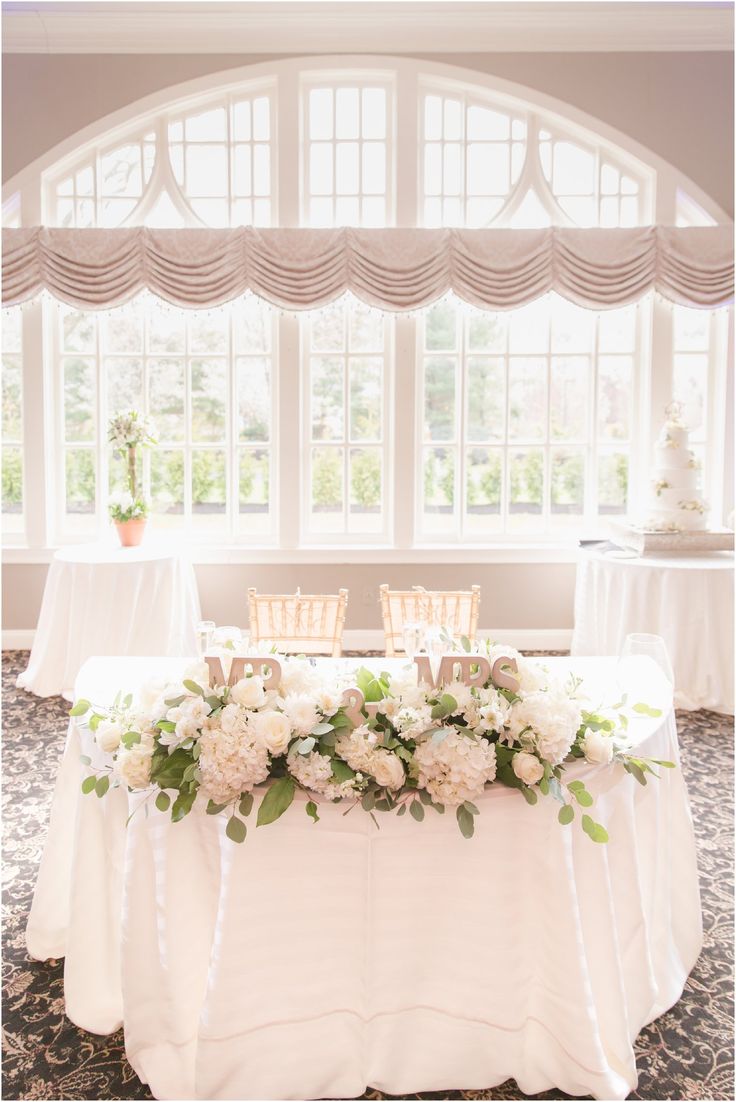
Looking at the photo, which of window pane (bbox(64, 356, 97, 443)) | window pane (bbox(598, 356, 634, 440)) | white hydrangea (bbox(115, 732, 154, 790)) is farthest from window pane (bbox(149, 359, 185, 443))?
white hydrangea (bbox(115, 732, 154, 790))

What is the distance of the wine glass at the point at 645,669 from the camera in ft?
6.89

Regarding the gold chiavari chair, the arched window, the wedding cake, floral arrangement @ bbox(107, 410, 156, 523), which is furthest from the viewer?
the arched window

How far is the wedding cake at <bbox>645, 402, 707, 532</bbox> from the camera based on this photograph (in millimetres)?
5160

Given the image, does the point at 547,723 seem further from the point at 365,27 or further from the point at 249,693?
the point at 365,27

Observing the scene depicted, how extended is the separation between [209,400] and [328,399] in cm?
86

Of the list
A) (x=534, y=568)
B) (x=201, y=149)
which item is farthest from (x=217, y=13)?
(x=534, y=568)

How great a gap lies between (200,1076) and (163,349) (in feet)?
16.6

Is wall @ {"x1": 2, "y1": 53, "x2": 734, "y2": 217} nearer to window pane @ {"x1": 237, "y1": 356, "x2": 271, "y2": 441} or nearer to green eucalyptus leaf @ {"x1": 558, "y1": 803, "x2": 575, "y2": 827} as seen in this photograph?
window pane @ {"x1": 237, "y1": 356, "x2": 271, "y2": 441}

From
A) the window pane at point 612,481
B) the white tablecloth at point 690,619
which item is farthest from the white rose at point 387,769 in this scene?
the window pane at point 612,481

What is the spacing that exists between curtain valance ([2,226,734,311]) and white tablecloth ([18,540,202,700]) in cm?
193

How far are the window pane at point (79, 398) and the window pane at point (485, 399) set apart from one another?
8.89 ft

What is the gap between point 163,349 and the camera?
6.08 meters

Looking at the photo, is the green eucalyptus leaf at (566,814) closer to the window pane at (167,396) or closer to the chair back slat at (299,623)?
the chair back slat at (299,623)

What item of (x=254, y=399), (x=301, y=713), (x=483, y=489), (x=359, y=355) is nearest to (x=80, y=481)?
(x=254, y=399)
